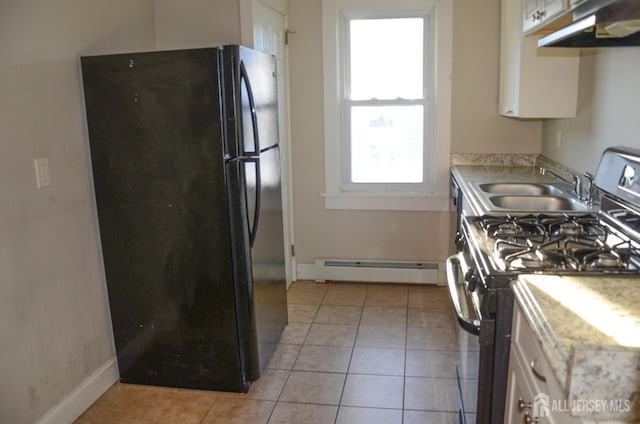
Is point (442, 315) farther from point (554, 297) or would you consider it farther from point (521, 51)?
point (554, 297)

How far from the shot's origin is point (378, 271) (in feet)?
13.4

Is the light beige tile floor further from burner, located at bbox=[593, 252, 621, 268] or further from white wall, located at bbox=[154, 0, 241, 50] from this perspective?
white wall, located at bbox=[154, 0, 241, 50]

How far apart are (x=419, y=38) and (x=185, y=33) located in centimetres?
157

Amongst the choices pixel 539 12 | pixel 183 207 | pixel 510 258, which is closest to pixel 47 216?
pixel 183 207

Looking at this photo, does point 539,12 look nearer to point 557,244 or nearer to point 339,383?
point 557,244

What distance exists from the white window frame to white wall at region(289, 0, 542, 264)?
0.20ft

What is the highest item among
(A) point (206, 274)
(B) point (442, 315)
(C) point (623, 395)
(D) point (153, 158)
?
(D) point (153, 158)

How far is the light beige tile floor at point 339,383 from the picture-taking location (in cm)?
246

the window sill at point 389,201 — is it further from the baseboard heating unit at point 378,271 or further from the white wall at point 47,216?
the white wall at point 47,216

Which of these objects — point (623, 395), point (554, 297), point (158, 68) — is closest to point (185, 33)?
point (158, 68)

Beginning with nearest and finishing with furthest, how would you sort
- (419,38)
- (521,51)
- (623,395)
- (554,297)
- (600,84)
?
(623,395)
(554,297)
(600,84)
(521,51)
(419,38)

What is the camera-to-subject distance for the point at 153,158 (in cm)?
250

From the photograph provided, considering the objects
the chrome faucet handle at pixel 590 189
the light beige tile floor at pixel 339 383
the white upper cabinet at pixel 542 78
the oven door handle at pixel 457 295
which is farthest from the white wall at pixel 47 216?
the chrome faucet handle at pixel 590 189

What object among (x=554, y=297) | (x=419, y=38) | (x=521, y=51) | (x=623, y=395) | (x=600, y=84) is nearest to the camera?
(x=623, y=395)
